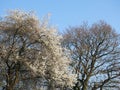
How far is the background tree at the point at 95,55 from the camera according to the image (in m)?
37.3

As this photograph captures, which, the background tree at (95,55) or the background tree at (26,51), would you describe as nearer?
the background tree at (26,51)

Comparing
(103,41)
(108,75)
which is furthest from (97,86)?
(103,41)

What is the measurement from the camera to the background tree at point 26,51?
2500 centimetres

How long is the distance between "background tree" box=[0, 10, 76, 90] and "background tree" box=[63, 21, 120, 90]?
11.2 metres

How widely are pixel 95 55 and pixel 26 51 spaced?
14.2 m

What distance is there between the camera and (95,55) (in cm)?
3784

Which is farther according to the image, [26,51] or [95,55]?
[95,55]

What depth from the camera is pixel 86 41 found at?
3759 cm

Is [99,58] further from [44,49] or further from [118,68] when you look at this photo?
[44,49]

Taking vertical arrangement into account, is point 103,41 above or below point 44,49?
above

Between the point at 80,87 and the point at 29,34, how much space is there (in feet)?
47.3

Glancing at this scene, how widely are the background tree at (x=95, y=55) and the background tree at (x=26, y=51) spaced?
36.6ft

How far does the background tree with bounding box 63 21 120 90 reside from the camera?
37281mm

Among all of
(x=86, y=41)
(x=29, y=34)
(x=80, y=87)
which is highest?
(x=86, y=41)
